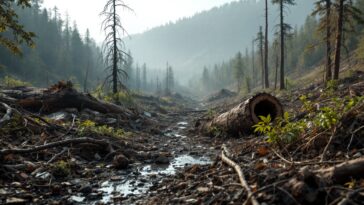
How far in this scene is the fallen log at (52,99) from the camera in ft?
48.1

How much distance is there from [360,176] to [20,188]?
5.86m

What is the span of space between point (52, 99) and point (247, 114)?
934 centimetres

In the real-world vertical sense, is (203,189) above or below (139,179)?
above

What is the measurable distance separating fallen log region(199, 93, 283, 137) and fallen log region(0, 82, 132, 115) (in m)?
6.92

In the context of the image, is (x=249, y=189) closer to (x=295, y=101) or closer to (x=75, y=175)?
(x=75, y=175)

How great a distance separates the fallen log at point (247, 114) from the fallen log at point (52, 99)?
22.7 ft

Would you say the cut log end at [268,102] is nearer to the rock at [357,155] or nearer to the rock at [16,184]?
the rock at [357,155]

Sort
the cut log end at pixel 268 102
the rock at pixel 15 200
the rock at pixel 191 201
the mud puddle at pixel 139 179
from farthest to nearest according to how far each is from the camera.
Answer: the cut log end at pixel 268 102 < the mud puddle at pixel 139 179 < the rock at pixel 15 200 < the rock at pixel 191 201

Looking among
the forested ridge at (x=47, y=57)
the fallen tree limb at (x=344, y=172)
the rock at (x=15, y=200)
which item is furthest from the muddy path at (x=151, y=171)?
the forested ridge at (x=47, y=57)

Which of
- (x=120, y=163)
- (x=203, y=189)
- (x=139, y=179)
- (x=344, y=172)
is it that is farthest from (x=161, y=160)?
(x=344, y=172)

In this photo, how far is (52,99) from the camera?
48.9ft

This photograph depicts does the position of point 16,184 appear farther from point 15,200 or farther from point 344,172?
point 344,172

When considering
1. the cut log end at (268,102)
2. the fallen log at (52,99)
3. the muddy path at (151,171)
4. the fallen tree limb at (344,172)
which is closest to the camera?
the fallen tree limb at (344,172)

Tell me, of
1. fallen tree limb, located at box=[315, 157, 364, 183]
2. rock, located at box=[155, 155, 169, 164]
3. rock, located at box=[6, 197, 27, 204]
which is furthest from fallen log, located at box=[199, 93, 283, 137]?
rock, located at box=[6, 197, 27, 204]
